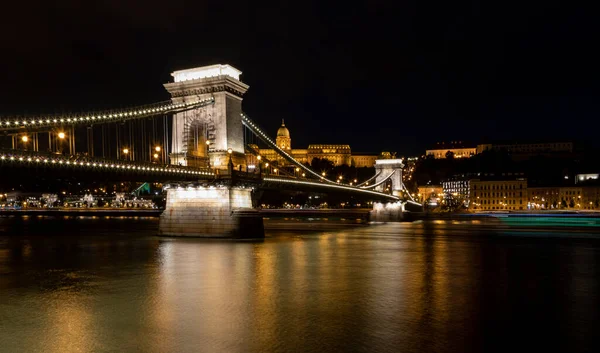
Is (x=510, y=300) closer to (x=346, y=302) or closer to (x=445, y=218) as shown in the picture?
(x=346, y=302)

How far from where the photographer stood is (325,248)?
32531 mm

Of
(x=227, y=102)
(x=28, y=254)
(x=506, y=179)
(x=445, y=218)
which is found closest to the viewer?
(x=28, y=254)

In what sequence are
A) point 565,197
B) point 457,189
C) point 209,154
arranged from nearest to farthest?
point 209,154 < point 565,197 < point 457,189

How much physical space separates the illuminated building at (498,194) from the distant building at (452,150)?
219ft

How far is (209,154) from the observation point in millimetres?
34156

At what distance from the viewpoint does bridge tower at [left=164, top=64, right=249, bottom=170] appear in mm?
34031

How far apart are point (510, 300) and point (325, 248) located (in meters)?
17.1

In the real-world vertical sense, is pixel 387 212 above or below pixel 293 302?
below

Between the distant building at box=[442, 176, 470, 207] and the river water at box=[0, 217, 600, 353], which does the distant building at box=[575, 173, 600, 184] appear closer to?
the distant building at box=[442, 176, 470, 207]

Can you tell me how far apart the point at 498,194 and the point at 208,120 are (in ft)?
293

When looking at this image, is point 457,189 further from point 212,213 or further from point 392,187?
point 212,213

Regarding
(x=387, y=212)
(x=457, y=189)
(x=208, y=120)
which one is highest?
(x=208, y=120)

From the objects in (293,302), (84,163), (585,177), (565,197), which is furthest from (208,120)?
(585,177)

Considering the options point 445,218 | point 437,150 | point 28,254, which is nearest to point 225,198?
point 28,254
